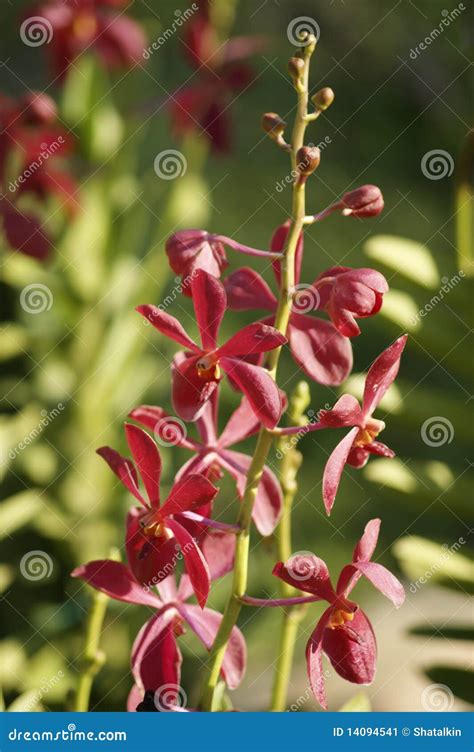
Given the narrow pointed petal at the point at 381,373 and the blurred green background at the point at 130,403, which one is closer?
the narrow pointed petal at the point at 381,373

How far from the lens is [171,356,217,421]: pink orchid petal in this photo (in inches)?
17.0

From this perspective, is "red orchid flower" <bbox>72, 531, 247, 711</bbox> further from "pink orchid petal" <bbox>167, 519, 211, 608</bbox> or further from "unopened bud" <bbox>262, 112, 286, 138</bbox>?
"unopened bud" <bbox>262, 112, 286, 138</bbox>

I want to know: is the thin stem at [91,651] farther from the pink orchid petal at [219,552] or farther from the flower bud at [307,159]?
the flower bud at [307,159]

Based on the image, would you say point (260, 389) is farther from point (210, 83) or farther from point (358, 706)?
point (210, 83)

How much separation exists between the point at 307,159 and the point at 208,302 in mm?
81


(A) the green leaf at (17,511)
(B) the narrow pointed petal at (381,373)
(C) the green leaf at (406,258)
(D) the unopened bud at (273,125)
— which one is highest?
(C) the green leaf at (406,258)

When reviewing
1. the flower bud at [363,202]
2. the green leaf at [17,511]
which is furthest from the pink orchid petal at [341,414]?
the green leaf at [17,511]

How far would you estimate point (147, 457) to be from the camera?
1.45 ft

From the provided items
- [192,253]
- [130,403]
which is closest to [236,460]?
[192,253]

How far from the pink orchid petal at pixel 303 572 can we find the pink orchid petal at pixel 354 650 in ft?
0.09

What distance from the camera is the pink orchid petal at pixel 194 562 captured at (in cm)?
42

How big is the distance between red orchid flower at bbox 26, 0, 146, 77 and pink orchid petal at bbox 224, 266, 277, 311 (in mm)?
448
